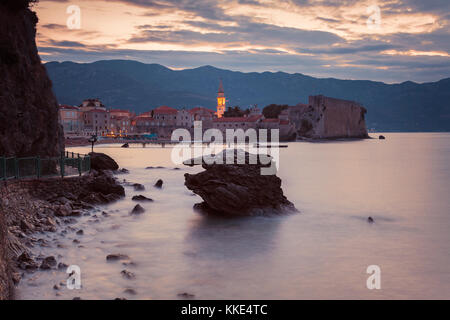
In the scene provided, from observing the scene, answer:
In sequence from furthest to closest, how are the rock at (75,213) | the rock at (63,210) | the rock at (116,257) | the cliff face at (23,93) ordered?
the cliff face at (23,93), the rock at (75,213), the rock at (63,210), the rock at (116,257)

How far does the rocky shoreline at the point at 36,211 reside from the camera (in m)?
9.47

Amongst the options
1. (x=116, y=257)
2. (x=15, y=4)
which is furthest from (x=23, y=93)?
(x=116, y=257)

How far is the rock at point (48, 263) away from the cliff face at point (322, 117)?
127 meters

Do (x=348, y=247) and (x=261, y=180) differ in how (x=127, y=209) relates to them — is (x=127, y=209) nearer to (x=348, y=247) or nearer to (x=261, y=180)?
(x=261, y=180)

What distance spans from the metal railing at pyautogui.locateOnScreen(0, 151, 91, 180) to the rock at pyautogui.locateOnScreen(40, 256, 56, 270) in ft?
18.2

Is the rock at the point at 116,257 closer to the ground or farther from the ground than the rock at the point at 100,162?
closer to the ground

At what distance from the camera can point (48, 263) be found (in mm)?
10812

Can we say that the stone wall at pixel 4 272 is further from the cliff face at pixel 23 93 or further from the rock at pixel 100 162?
the rock at pixel 100 162

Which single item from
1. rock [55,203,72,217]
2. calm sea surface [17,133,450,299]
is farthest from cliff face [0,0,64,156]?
calm sea surface [17,133,450,299]

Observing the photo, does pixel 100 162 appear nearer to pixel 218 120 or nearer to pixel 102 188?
pixel 102 188

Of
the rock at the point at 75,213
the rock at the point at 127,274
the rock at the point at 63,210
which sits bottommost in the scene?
the rock at the point at 127,274

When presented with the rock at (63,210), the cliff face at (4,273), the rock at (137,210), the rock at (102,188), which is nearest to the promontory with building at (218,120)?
the rock at (102,188)

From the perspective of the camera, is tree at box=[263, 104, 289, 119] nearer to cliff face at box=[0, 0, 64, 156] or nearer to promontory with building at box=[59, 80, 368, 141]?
promontory with building at box=[59, 80, 368, 141]

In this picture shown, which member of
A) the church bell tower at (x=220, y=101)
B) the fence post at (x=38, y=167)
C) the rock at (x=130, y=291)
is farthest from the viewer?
the church bell tower at (x=220, y=101)
